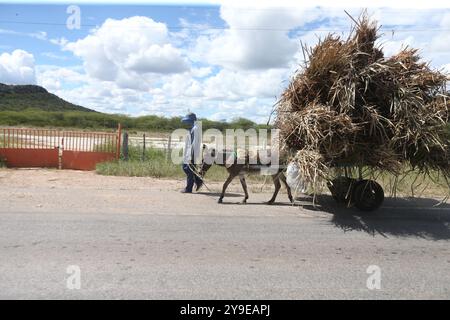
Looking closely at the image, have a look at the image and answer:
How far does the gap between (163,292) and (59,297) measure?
3.15 ft

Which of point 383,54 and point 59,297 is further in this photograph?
point 383,54

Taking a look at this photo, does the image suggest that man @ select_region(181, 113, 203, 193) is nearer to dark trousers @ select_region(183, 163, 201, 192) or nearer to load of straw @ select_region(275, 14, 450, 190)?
dark trousers @ select_region(183, 163, 201, 192)

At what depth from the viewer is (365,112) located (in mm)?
7395

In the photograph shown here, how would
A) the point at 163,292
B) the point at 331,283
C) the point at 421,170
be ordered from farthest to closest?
1. the point at 421,170
2. the point at 331,283
3. the point at 163,292

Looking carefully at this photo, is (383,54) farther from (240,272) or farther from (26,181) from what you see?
(26,181)

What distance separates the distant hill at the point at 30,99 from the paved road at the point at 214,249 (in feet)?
319

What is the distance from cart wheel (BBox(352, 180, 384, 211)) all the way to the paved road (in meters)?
0.22

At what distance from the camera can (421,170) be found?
7.98m

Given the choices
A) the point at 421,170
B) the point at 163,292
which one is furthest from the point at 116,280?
the point at 421,170

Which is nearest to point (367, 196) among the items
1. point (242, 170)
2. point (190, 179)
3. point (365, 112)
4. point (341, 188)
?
point (341, 188)

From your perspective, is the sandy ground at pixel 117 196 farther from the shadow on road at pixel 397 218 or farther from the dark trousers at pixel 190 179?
the shadow on road at pixel 397 218

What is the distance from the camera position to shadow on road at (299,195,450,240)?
730 centimetres
